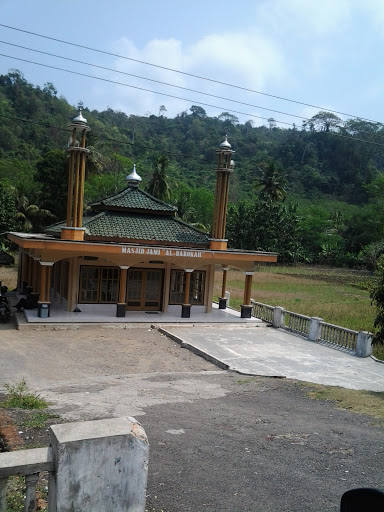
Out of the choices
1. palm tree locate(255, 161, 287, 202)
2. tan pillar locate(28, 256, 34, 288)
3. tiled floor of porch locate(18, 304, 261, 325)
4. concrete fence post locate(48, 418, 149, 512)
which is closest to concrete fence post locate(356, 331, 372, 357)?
tiled floor of porch locate(18, 304, 261, 325)

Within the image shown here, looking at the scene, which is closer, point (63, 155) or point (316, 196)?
point (63, 155)

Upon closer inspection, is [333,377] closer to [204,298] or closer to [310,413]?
[310,413]

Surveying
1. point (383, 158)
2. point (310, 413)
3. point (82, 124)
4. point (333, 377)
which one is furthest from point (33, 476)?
point (383, 158)

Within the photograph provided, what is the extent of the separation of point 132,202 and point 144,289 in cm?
385

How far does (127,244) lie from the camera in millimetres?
17688

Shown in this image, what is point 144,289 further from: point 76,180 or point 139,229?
point 76,180

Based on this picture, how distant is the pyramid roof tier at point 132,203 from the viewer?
20.3 metres

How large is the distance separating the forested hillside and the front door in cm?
732

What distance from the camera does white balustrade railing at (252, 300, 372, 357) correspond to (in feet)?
49.1

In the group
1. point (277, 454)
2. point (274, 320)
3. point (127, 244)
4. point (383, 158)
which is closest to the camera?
point (277, 454)

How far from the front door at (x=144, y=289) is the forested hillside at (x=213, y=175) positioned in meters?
7.32

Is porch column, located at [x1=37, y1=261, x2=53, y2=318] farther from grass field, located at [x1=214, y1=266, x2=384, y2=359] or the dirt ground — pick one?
grass field, located at [x1=214, y1=266, x2=384, y2=359]

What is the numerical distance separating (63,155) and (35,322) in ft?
82.4

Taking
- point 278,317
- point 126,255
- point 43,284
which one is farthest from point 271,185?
point 43,284
